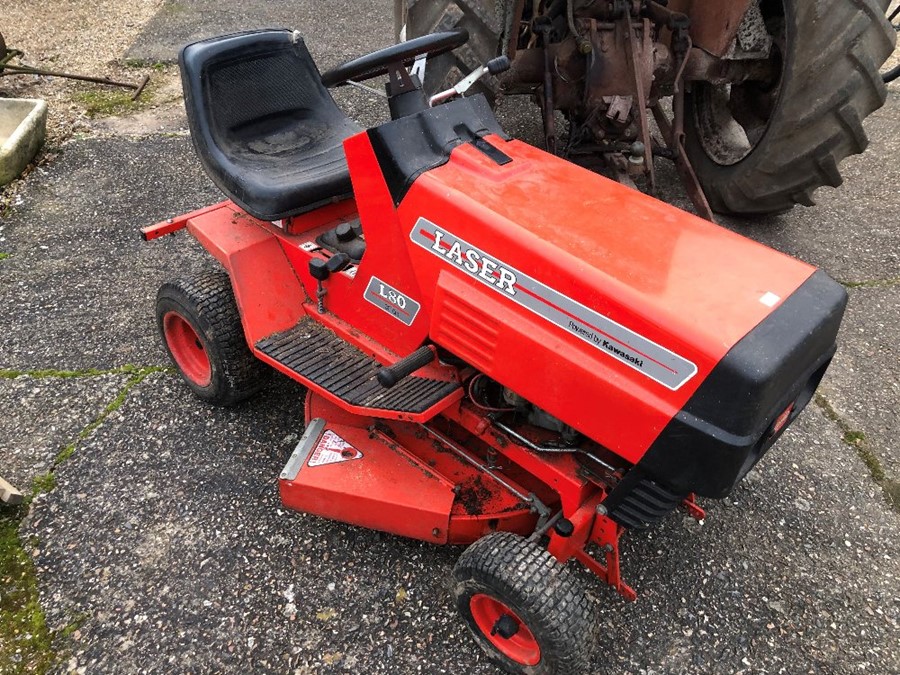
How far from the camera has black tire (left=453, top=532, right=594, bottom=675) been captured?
171 centimetres

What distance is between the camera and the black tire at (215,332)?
96.8 inches

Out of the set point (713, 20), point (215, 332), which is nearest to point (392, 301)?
point (215, 332)

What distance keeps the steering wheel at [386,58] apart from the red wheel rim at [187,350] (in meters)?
1.14

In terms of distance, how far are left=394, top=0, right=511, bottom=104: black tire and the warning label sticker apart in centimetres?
158

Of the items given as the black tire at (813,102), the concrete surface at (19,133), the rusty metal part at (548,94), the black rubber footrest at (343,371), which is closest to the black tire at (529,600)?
the black rubber footrest at (343,371)

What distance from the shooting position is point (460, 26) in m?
2.84

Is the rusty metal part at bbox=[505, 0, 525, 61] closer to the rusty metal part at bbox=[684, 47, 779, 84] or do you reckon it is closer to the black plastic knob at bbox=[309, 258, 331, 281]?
the rusty metal part at bbox=[684, 47, 779, 84]

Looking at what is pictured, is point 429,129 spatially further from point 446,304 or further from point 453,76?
point 453,76

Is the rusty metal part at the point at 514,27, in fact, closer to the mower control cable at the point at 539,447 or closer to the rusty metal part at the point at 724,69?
the rusty metal part at the point at 724,69

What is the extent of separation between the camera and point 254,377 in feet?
8.47

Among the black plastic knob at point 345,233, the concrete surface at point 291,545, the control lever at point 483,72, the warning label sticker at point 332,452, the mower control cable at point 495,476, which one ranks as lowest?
the concrete surface at point 291,545

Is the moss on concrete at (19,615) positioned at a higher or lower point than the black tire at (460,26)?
lower

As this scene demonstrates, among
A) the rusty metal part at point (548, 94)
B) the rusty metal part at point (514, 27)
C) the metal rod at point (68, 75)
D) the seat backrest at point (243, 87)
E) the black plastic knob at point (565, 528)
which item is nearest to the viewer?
the black plastic knob at point (565, 528)

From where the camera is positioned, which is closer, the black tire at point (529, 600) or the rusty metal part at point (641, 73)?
the black tire at point (529, 600)
